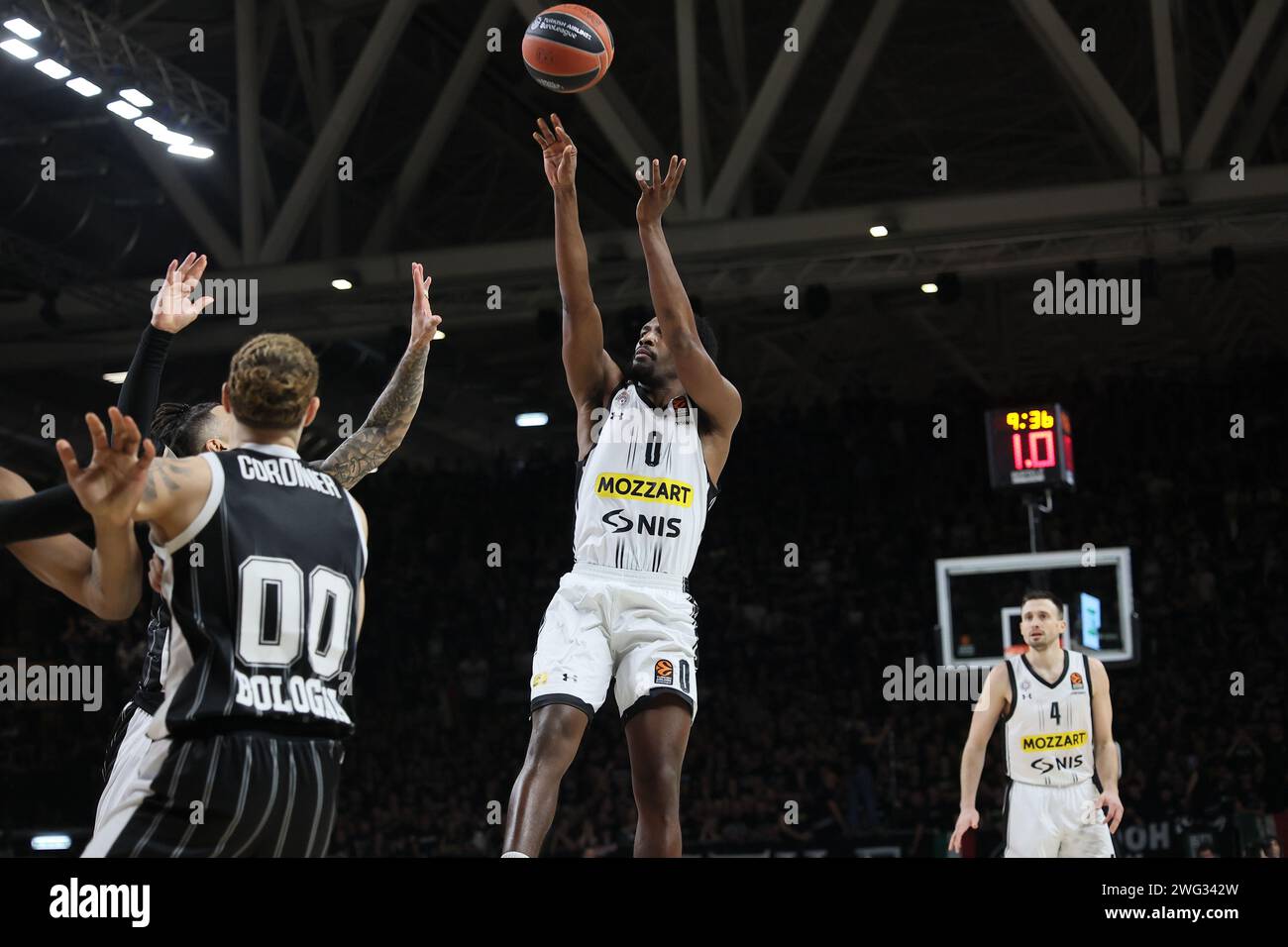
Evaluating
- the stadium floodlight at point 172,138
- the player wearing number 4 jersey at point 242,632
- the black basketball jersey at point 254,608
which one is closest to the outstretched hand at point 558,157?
the player wearing number 4 jersey at point 242,632

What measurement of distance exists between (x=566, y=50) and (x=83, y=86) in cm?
779

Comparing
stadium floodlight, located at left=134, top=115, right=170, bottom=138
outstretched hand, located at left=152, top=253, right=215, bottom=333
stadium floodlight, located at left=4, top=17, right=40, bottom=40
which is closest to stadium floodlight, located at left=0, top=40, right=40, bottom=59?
stadium floodlight, located at left=4, top=17, right=40, bottom=40

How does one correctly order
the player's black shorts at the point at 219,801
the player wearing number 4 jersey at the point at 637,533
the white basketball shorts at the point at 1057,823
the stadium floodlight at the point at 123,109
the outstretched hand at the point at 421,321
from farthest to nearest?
1. the stadium floodlight at the point at 123,109
2. the white basketball shorts at the point at 1057,823
3. the outstretched hand at the point at 421,321
4. the player wearing number 4 jersey at the point at 637,533
5. the player's black shorts at the point at 219,801

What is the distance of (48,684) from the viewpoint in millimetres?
18938

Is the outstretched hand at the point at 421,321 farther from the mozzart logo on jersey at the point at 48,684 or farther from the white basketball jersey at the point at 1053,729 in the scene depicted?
the mozzart logo on jersey at the point at 48,684

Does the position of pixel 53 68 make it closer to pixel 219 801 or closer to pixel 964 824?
pixel 964 824

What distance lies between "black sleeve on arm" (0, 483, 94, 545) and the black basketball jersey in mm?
246

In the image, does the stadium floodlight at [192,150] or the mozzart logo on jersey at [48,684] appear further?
the mozzart logo on jersey at [48,684]

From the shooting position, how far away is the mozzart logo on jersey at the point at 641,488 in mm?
6293

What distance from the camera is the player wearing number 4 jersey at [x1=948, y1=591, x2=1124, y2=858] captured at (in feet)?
29.6

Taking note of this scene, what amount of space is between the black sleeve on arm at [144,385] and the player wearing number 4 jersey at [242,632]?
713mm
